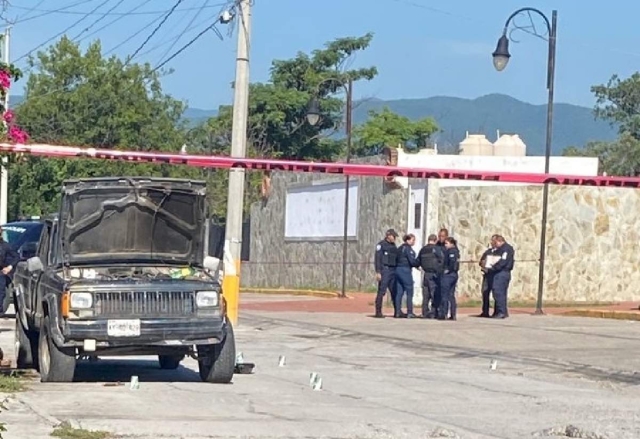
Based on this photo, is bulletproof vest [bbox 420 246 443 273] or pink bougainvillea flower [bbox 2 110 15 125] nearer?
pink bougainvillea flower [bbox 2 110 15 125]

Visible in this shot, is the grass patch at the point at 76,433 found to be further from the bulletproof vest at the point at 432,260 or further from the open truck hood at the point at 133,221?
the bulletproof vest at the point at 432,260

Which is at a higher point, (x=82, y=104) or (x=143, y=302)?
(x=82, y=104)

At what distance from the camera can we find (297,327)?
26297mm

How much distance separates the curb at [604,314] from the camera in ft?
94.6

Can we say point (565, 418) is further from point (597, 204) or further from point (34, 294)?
point (597, 204)

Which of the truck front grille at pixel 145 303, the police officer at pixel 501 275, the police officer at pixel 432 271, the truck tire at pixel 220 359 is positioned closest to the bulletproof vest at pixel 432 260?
the police officer at pixel 432 271

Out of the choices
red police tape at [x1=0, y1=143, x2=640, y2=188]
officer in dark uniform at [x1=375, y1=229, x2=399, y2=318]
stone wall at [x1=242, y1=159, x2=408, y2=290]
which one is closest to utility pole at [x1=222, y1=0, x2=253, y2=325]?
officer in dark uniform at [x1=375, y1=229, x2=399, y2=318]

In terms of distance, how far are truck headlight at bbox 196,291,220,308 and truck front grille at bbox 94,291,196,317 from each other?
0.18ft

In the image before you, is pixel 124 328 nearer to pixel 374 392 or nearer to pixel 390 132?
pixel 374 392

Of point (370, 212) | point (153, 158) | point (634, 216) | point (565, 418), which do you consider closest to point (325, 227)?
point (370, 212)

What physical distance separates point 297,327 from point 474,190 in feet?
40.0

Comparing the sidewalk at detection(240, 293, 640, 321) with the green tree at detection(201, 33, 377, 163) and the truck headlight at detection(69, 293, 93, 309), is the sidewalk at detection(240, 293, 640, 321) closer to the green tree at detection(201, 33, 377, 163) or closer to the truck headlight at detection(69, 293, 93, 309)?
the truck headlight at detection(69, 293, 93, 309)

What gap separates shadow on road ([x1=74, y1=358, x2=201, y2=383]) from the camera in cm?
1576

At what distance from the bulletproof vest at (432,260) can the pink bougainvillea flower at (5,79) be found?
14.3 meters
